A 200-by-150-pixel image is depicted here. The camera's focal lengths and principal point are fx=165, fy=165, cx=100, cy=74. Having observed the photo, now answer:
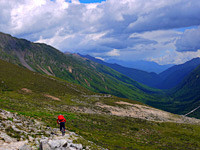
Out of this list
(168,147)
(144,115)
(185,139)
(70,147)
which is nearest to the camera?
(70,147)

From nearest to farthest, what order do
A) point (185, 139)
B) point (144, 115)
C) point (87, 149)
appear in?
point (87, 149)
point (185, 139)
point (144, 115)

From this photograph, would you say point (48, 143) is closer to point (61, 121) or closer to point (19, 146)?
point (19, 146)

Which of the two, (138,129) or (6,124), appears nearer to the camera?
(6,124)

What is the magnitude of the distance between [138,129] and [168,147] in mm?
11187

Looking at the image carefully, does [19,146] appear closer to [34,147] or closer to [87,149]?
[34,147]

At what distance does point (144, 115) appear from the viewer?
269ft

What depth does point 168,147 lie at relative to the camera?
125ft

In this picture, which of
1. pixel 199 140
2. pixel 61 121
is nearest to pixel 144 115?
pixel 199 140

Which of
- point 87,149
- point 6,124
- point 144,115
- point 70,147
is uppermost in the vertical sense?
point 6,124

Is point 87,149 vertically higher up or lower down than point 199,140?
higher up

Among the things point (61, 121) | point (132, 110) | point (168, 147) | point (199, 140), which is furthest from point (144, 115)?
point (61, 121)

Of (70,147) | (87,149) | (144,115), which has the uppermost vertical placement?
(70,147)

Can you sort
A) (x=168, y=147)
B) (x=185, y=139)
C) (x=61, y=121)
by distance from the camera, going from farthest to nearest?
(x=185, y=139) → (x=168, y=147) → (x=61, y=121)

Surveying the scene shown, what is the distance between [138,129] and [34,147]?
37.8m
